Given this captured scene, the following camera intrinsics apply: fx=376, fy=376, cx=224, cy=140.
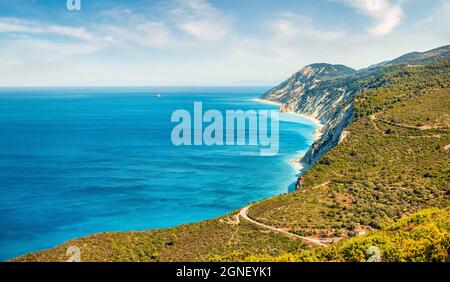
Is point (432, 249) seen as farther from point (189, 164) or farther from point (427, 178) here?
point (189, 164)

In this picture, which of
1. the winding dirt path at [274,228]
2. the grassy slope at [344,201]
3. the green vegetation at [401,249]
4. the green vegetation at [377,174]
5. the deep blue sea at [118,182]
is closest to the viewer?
the green vegetation at [401,249]

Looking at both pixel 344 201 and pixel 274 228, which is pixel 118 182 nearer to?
pixel 274 228

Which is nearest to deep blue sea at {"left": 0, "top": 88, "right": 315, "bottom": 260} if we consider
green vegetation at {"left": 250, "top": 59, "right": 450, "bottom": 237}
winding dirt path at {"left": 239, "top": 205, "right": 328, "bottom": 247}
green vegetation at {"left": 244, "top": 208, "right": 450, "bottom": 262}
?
winding dirt path at {"left": 239, "top": 205, "right": 328, "bottom": 247}

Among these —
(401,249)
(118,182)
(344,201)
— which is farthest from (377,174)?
(118,182)

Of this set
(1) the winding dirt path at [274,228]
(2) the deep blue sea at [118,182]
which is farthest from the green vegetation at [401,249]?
(2) the deep blue sea at [118,182]

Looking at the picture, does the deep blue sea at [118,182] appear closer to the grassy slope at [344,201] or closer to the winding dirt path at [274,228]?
the winding dirt path at [274,228]

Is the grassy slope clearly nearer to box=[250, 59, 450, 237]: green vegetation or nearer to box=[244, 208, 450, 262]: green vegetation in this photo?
box=[250, 59, 450, 237]: green vegetation
